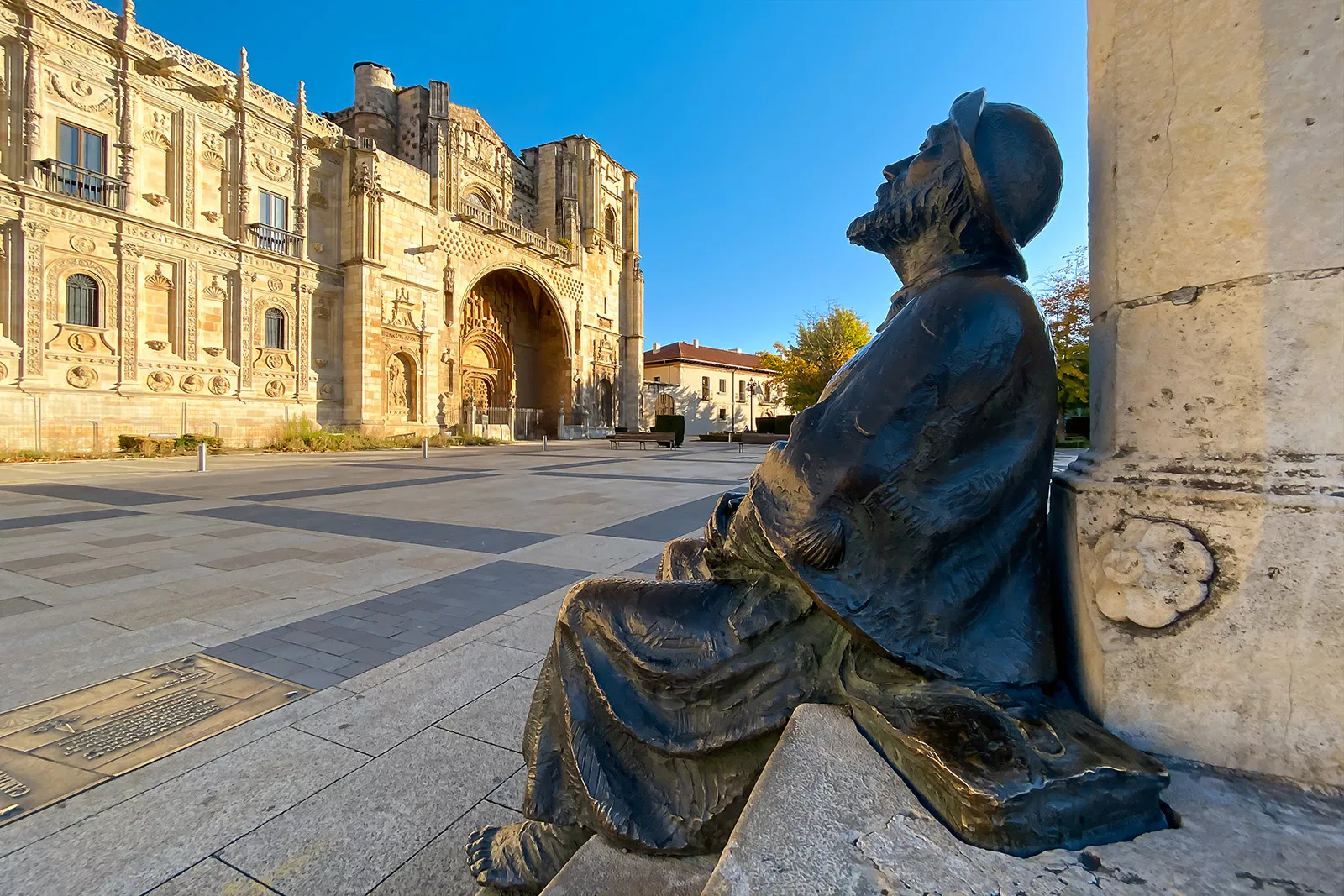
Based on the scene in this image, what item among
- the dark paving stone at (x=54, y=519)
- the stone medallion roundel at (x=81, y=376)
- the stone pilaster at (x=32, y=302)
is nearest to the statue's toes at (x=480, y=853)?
the dark paving stone at (x=54, y=519)

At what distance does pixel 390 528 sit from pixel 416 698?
4608 millimetres

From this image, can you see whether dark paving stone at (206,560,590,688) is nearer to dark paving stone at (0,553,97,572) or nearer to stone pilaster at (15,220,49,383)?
dark paving stone at (0,553,97,572)

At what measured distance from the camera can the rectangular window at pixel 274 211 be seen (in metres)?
22.1

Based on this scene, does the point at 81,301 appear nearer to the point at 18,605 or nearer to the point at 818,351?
the point at 18,605

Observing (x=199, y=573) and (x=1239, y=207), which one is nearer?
(x=1239, y=207)

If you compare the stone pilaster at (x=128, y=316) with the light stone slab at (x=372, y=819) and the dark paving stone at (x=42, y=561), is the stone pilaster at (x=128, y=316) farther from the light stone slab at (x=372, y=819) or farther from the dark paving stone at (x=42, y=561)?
the light stone slab at (x=372, y=819)

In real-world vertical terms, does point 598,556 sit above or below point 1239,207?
below

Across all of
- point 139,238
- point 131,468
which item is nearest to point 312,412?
point 139,238

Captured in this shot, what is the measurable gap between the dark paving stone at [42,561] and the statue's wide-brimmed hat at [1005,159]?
6.73 meters

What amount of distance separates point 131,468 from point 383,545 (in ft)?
40.6

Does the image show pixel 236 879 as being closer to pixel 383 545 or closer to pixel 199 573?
pixel 199 573

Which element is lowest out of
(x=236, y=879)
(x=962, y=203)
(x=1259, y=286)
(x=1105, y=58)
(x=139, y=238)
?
(x=236, y=879)

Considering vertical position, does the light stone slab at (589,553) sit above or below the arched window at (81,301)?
below

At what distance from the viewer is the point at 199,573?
4668mm
